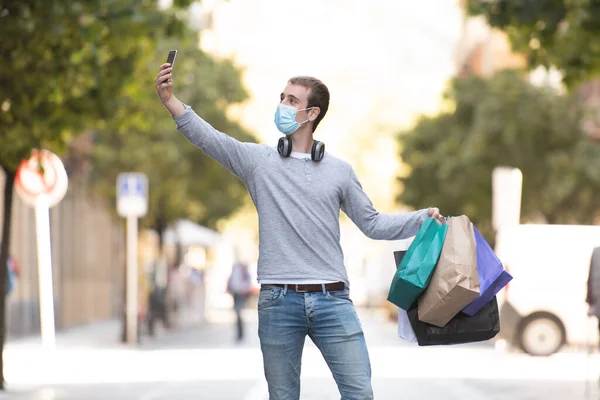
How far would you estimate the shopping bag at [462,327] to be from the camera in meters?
6.34

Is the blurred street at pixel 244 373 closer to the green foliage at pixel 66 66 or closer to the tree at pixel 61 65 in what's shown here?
the tree at pixel 61 65

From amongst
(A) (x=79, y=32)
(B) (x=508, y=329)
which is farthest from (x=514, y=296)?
(A) (x=79, y=32)

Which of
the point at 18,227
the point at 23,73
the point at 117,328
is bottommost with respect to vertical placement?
the point at 117,328

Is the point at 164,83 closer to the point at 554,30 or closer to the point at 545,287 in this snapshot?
the point at 554,30

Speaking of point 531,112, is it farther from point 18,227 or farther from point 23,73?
point 23,73

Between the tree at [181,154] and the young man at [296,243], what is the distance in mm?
19502

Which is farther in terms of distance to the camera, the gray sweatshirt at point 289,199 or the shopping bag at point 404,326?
the shopping bag at point 404,326

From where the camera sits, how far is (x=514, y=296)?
2256cm

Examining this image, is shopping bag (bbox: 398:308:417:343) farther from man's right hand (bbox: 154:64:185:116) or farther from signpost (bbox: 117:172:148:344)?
signpost (bbox: 117:172:148:344)

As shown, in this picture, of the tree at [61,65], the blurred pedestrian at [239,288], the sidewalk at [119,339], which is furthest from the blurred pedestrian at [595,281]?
the blurred pedestrian at [239,288]

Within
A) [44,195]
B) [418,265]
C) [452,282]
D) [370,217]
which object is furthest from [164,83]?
[44,195]

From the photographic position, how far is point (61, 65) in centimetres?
1380

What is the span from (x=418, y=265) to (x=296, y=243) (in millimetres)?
570

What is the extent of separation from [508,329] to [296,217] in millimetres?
16835
